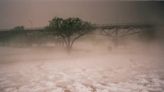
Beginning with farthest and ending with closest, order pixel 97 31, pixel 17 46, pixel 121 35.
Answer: pixel 17 46
pixel 121 35
pixel 97 31

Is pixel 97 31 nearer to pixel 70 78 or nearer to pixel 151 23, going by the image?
pixel 151 23

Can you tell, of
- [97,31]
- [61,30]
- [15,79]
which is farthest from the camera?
[97,31]

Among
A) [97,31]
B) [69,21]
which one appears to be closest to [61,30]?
[69,21]

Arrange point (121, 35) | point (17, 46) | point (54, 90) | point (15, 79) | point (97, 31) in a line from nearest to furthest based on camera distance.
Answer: point (54, 90), point (15, 79), point (97, 31), point (121, 35), point (17, 46)

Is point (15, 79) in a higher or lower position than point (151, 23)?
lower

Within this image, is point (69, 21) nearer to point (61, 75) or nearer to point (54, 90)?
point (61, 75)

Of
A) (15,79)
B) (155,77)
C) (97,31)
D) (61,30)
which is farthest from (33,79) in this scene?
(97,31)

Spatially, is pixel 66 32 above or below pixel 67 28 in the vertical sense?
below

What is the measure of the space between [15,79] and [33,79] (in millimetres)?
1251

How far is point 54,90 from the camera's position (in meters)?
13.3

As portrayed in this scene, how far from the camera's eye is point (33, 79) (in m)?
16.4

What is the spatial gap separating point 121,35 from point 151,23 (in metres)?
6.61

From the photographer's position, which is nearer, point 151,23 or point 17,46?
point 151,23

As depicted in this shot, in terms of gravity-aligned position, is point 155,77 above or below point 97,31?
below
